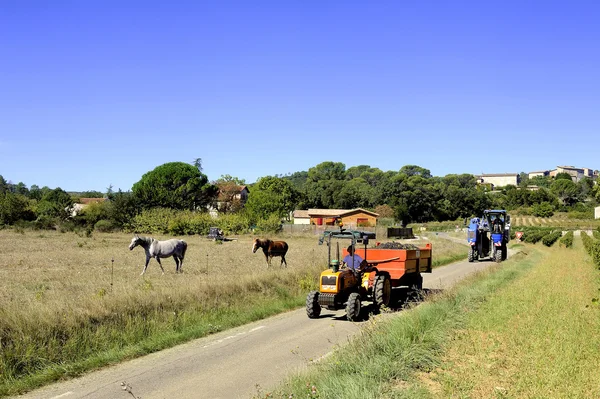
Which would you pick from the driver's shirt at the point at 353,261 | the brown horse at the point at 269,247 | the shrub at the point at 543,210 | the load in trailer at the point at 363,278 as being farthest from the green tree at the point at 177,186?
the shrub at the point at 543,210

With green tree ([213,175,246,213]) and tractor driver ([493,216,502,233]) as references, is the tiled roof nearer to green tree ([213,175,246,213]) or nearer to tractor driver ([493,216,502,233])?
green tree ([213,175,246,213])

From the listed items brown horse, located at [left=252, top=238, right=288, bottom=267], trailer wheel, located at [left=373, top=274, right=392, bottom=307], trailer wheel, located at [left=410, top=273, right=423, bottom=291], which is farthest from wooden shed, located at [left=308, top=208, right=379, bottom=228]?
trailer wheel, located at [left=373, top=274, right=392, bottom=307]

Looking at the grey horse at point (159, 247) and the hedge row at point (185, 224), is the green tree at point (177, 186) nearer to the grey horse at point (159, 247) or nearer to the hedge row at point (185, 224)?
the hedge row at point (185, 224)

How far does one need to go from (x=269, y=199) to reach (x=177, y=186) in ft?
49.3

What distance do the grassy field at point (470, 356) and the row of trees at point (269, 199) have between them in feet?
112

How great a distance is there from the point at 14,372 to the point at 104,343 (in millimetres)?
2043

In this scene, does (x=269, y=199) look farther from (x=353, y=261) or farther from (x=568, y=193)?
(x=568, y=193)

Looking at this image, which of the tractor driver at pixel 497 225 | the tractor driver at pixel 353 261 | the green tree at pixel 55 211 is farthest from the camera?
the green tree at pixel 55 211

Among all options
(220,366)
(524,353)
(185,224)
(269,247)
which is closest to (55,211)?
(185,224)

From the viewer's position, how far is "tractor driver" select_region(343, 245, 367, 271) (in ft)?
52.4

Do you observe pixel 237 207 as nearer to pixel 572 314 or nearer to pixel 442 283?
pixel 442 283

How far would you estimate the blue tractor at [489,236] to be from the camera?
34719 mm

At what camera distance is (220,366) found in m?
10.4

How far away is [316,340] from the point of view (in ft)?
40.9
